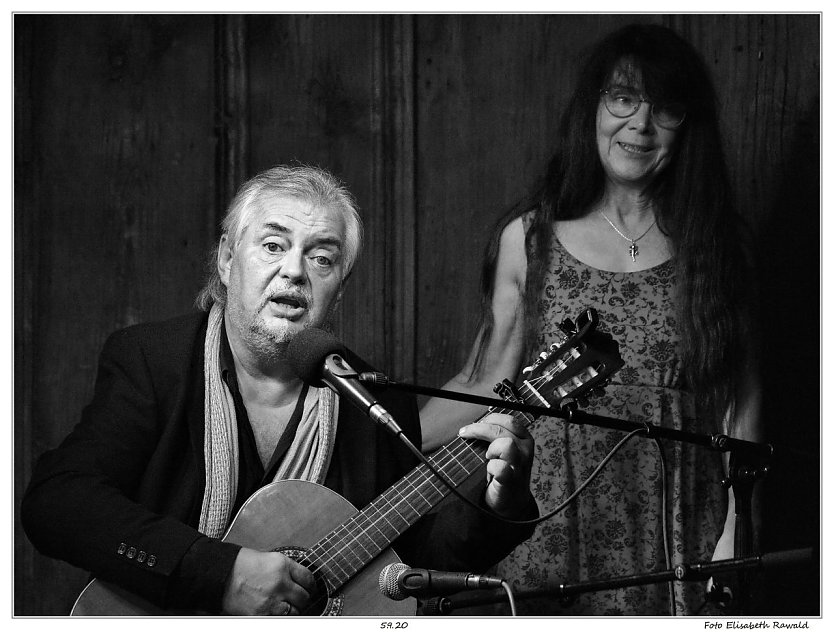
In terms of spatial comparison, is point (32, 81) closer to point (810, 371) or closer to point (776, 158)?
point (776, 158)

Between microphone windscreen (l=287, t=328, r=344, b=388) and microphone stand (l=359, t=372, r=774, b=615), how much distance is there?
0.14 meters

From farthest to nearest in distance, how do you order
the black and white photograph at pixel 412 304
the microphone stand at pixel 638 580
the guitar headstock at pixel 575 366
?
the black and white photograph at pixel 412 304 < the guitar headstock at pixel 575 366 < the microphone stand at pixel 638 580

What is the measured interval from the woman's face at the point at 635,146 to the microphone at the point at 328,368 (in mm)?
1080

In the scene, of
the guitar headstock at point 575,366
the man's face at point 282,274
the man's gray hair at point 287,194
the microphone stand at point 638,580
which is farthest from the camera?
the man's gray hair at point 287,194

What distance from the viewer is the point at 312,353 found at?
1.85 m

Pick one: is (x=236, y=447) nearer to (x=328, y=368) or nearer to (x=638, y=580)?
(x=328, y=368)

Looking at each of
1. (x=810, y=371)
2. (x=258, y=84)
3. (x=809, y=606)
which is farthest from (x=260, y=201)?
(x=809, y=606)

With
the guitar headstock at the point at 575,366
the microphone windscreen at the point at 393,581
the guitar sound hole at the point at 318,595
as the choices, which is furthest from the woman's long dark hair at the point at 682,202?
the microphone windscreen at the point at 393,581

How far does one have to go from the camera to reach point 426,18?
9.32 feet

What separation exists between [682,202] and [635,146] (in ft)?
0.59

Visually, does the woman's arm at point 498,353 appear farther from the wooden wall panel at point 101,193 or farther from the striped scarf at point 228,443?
the wooden wall panel at point 101,193

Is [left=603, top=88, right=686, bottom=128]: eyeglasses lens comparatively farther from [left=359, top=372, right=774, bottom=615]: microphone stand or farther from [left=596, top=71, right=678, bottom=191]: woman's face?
[left=359, top=372, right=774, bottom=615]: microphone stand

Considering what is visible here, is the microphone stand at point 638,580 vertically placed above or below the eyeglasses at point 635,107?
below

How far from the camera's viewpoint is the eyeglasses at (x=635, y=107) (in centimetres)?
263
